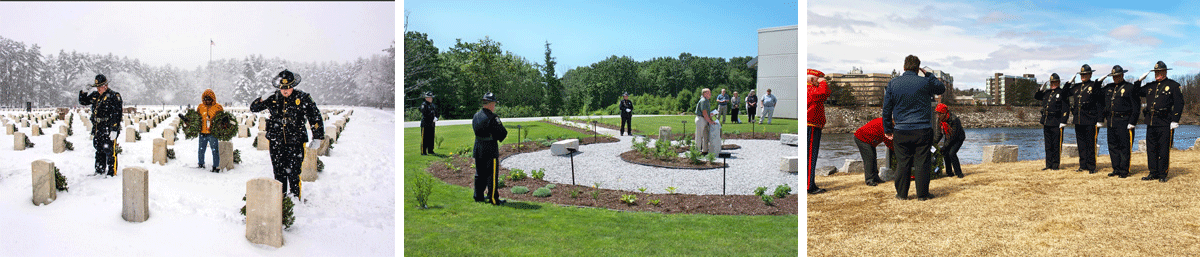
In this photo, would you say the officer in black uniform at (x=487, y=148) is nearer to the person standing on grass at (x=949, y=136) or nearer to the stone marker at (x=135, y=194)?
the stone marker at (x=135, y=194)

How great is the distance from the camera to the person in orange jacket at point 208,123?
6329 millimetres

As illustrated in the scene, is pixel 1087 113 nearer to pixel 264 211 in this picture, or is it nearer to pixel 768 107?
pixel 768 107

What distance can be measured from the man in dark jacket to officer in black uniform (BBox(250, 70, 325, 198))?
4786mm

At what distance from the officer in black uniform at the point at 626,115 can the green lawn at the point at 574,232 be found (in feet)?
8.02

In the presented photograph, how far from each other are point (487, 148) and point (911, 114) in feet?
11.8

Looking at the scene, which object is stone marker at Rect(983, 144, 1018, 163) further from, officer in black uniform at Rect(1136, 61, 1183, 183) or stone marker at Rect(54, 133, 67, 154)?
stone marker at Rect(54, 133, 67, 154)

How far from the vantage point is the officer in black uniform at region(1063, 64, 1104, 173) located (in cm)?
800

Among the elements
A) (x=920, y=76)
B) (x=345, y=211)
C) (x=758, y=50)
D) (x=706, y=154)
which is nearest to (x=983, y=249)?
(x=920, y=76)

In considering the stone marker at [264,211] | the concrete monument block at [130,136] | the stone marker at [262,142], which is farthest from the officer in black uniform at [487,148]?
the concrete monument block at [130,136]

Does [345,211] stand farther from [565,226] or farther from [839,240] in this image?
[839,240]

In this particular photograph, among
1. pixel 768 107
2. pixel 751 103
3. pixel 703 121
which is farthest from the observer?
pixel 751 103

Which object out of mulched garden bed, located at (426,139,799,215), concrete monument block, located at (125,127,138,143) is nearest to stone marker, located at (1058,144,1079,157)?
mulched garden bed, located at (426,139,799,215)

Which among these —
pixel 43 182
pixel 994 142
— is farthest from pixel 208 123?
pixel 994 142

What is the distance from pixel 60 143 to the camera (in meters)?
6.36
